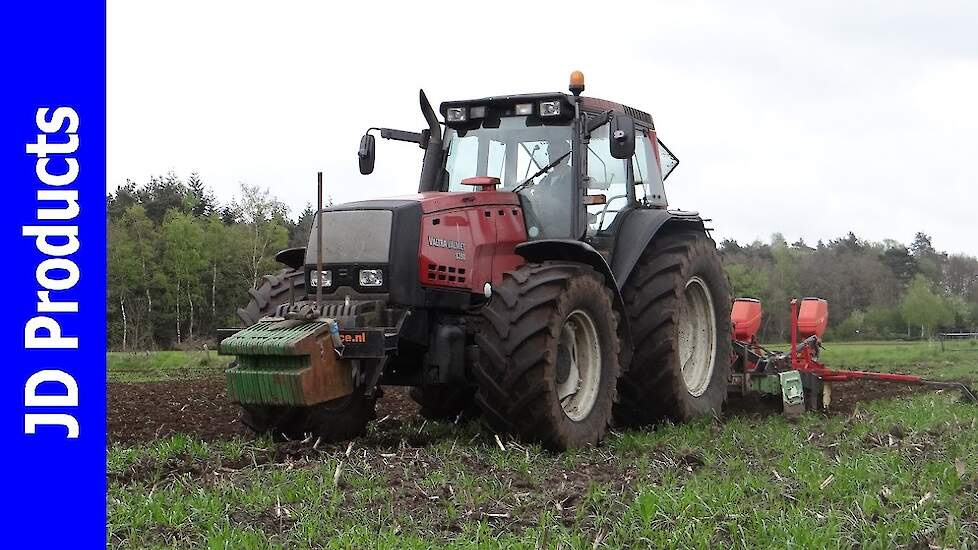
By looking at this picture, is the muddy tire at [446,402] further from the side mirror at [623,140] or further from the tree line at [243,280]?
the tree line at [243,280]

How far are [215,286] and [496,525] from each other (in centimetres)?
Result: 4129

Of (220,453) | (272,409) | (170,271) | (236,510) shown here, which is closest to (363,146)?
(272,409)

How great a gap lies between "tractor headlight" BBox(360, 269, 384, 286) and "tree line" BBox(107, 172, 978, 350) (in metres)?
30.4

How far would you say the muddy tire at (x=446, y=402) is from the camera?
9836mm

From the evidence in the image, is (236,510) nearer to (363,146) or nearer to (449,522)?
(449,522)

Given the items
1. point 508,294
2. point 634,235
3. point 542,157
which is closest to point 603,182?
point 634,235

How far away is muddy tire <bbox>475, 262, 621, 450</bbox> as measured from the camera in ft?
24.6

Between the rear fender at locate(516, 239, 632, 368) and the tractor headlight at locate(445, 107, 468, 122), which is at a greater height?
the tractor headlight at locate(445, 107, 468, 122)

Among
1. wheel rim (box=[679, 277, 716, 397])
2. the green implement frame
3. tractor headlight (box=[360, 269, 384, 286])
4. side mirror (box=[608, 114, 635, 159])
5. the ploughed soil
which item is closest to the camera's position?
the green implement frame

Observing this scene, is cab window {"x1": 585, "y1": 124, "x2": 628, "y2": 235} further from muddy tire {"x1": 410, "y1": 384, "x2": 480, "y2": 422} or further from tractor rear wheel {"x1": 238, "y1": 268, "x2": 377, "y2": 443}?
tractor rear wheel {"x1": 238, "y1": 268, "x2": 377, "y2": 443}

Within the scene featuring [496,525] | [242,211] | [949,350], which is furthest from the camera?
[242,211]

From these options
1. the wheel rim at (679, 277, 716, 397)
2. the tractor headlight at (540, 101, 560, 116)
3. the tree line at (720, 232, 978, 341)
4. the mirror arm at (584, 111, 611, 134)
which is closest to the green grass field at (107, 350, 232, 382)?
the wheel rim at (679, 277, 716, 397)

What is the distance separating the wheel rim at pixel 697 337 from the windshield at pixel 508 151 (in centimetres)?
205

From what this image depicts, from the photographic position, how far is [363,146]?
30.1 ft
